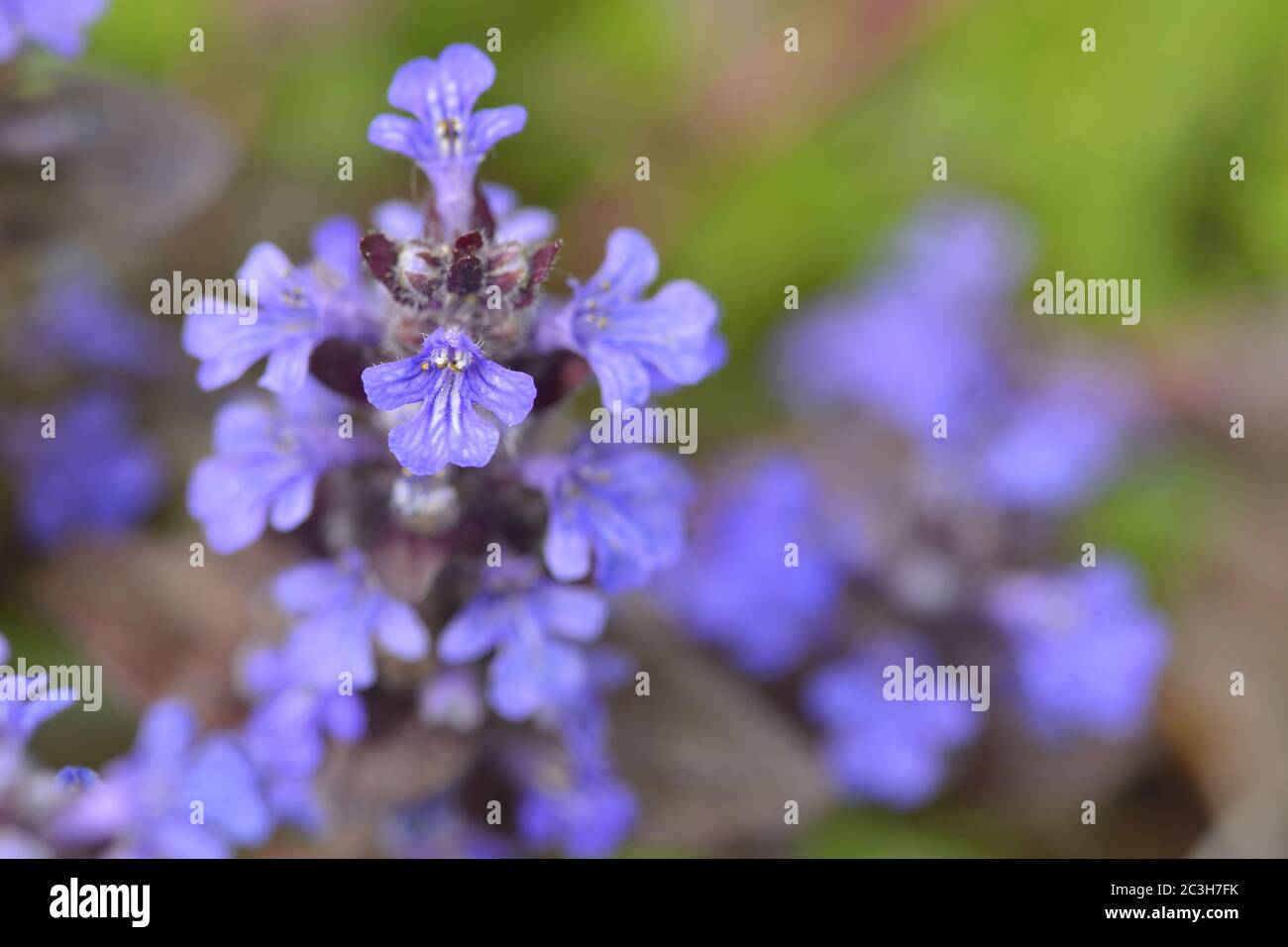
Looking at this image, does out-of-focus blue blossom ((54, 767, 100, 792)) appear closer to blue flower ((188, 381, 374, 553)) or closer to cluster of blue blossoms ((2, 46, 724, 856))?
cluster of blue blossoms ((2, 46, 724, 856))

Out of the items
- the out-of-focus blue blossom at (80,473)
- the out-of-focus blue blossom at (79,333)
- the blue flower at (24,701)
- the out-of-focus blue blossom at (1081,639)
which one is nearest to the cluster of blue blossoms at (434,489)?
the blue flower at (24,701)

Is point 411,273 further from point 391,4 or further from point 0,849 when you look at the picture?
point 391,4

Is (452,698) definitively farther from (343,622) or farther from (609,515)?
(609,515)

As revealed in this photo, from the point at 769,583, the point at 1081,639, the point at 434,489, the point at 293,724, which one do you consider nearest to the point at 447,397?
the point at 434,489

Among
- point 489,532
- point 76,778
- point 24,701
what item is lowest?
point 76,778

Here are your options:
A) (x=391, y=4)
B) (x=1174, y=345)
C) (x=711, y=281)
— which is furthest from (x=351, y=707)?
(x=1174, y=345)

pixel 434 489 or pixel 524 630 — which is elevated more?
pixel 434 489

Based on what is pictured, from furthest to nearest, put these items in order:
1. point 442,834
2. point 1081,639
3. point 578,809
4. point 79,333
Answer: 1. point 79,333
2. point 1081,639
3. point 442,834
4. point 578,809
